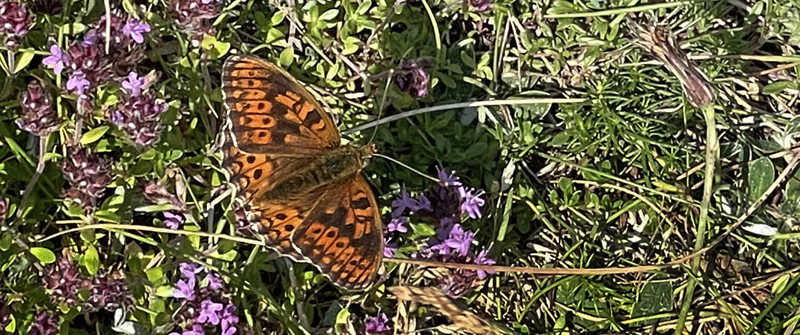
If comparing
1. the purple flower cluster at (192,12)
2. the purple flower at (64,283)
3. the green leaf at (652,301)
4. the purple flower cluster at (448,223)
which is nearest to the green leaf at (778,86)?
the green leaf at (652,301)

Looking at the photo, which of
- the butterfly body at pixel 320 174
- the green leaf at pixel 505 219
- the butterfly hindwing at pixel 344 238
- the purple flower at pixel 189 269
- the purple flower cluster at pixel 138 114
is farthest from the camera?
the green leaf at pixel 505 219

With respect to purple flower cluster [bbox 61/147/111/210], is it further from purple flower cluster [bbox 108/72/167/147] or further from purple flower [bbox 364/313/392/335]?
purple flower [bbox 364/313/392/335]

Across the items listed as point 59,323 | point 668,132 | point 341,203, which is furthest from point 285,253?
point 668,132

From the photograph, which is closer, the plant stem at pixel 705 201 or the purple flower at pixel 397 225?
the plant stem at pixel 705 201

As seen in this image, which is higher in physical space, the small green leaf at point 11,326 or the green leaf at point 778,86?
the green leaf at point 778,86

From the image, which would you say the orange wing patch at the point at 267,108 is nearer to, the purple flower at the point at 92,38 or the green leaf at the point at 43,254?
the purple flower at the point at 92,38

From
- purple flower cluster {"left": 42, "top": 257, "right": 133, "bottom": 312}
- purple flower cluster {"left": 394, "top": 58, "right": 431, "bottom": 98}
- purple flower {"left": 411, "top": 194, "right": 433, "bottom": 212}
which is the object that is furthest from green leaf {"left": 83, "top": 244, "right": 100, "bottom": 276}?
purple flower cluster {"left": 394, "top": 58, "right": 431, "bottom": 98}

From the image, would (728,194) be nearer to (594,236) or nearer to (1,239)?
(594,236)
